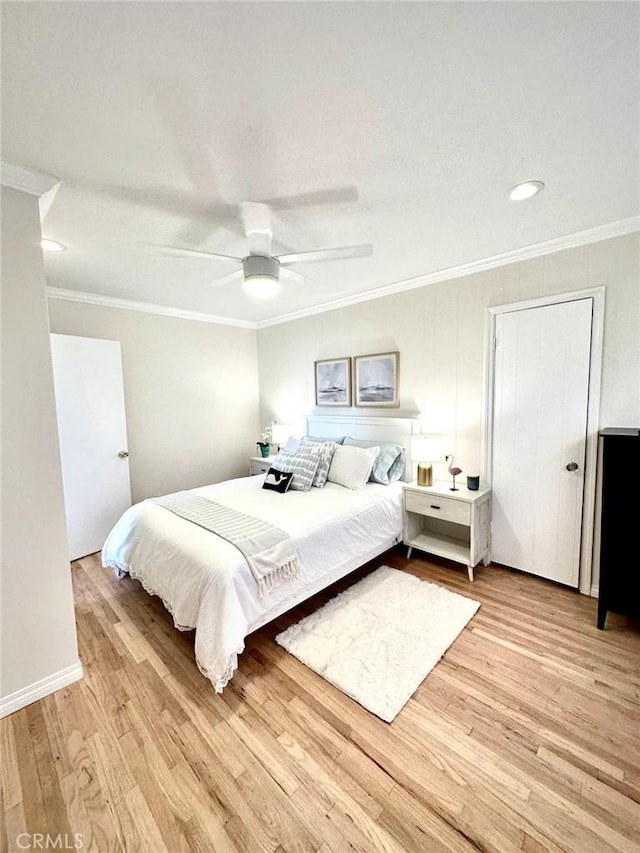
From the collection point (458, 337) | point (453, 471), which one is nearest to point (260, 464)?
point (453, 471)

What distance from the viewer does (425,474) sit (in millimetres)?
A: 2977

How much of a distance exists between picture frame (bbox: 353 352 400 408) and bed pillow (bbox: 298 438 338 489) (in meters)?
0.71

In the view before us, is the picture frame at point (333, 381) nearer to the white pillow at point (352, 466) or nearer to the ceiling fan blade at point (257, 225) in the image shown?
the white pillow at point (352, 466)

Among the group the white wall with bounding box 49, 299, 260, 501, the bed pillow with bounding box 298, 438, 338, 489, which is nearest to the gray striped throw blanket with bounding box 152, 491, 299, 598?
the bed pillow with bounding box 298, 438, 338, 489

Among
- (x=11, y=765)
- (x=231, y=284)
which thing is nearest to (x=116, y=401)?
(x=231, y=284)

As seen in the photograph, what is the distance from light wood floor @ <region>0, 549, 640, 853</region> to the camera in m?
1.18

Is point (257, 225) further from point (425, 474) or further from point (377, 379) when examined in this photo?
point (425, 474)

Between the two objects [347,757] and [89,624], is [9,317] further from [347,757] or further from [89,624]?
[347,757]

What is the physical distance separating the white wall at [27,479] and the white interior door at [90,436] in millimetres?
1601

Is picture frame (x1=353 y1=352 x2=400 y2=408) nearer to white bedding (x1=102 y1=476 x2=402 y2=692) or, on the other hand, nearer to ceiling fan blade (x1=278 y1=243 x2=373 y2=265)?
white bedding (x1=102 y1=476 x2=402 y2=692)

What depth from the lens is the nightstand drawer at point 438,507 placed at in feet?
8.82

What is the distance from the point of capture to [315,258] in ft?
6.96

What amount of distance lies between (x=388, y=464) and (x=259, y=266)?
77.9 inches

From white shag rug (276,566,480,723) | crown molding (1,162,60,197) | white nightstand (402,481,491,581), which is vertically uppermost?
crown molding (1,162,60,197)
